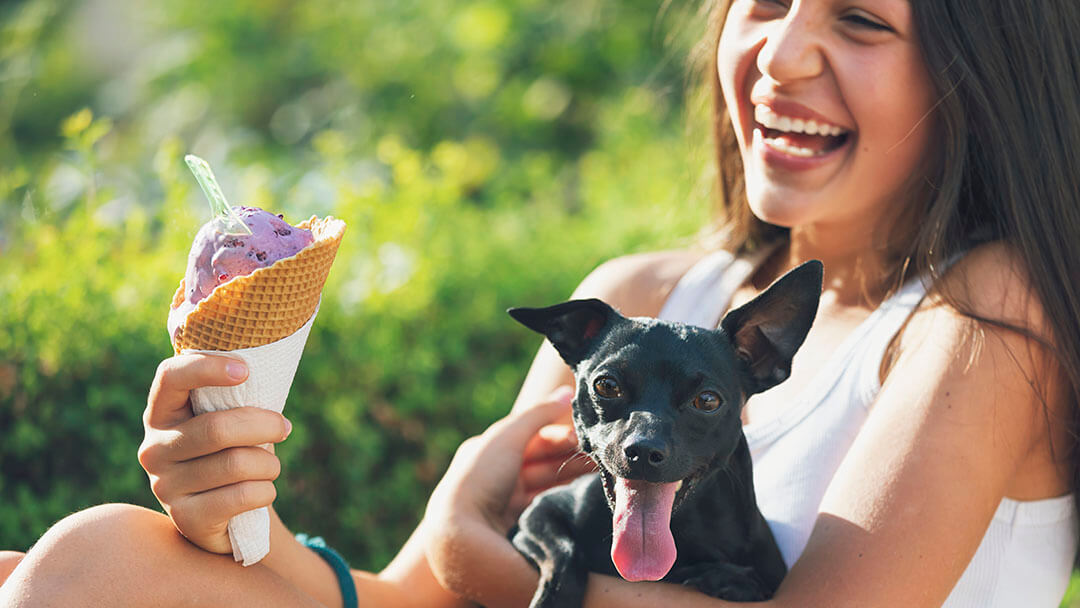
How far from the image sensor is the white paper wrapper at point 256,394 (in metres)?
1.80

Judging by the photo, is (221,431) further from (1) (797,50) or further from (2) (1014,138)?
(2) (1014,138)

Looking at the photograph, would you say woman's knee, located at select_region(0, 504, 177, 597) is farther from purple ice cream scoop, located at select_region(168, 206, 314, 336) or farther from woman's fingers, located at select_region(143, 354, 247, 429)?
purple ice cream scoop, located at select_region(168, 206, 314, 336)

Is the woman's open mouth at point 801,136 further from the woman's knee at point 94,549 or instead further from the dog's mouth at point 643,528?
the woman's knee at point 94,549

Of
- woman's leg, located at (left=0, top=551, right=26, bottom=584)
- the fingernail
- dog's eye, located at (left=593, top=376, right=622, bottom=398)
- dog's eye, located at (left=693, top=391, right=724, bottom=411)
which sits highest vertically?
the fingernail

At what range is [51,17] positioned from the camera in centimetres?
834

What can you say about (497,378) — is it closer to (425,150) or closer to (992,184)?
(992,184)

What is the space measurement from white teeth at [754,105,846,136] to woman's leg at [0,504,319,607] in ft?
4.81

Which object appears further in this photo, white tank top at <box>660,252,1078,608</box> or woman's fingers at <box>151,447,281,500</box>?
white tank top at <box>660,252,1078,608</box>

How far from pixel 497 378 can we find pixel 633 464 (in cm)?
209

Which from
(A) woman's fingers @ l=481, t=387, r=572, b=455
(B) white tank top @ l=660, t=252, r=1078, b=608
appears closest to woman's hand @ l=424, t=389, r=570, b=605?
(A) woman's fingers @ l=481, t=387, r=572, b=455

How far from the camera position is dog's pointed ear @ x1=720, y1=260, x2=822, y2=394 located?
1945 mm

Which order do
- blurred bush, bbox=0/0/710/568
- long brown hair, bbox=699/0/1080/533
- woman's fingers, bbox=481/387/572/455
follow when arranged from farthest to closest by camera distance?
blurred bush, bbox=0/0/710/568
woman's fingers, bbox=481/387/572/455
long brown hair, bbox=699/0/1080/533

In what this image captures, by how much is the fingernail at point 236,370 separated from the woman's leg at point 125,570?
1.30ft

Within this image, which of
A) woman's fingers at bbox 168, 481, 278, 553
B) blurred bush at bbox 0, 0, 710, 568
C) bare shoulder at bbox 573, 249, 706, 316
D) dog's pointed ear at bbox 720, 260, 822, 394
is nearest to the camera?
woman's fingers at bbox 168, 481, 278, 553
